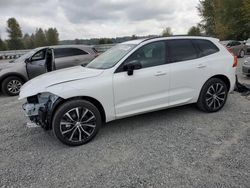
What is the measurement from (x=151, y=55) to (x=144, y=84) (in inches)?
24.1

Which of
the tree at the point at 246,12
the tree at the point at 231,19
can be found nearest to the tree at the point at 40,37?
the tree at the point at 231,19

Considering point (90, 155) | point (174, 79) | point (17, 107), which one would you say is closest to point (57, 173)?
point (90, 155)


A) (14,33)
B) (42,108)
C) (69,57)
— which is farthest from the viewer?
(14,33)

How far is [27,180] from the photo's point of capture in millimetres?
2818

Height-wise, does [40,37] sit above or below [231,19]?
below

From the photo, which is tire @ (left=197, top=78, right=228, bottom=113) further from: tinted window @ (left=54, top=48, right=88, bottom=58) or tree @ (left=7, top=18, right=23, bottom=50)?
tree @ (left=7, top=18, right=23, bottom=50)

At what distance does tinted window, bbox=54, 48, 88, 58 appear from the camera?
26.0 feet

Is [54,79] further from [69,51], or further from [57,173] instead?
[69,51]

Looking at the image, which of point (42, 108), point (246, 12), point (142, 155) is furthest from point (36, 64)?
point (246, 12)

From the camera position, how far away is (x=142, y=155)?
3.26 metres

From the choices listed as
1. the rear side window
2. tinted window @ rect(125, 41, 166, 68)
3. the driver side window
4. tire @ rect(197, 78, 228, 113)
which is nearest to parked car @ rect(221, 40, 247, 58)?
the rear side window

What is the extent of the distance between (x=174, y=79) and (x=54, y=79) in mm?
2220

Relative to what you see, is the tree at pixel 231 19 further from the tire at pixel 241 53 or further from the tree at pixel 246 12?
the tire at pixel 241 53

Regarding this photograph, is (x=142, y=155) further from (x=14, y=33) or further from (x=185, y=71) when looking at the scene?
(x=14, y=33)
